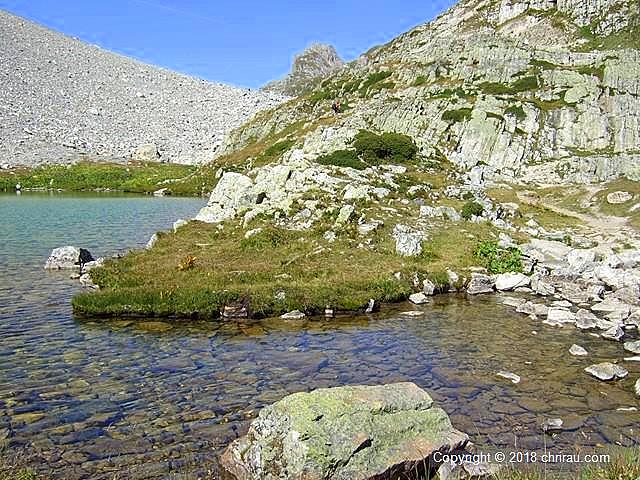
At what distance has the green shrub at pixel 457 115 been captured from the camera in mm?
64875

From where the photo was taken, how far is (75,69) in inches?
6698

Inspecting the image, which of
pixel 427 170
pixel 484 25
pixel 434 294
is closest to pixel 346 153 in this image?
pixel 427 170

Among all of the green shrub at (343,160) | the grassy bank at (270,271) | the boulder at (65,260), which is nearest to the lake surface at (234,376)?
the grassy bank at (270,271)

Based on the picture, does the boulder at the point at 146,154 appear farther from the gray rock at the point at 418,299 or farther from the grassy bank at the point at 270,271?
the gray rock at the point at 418,299

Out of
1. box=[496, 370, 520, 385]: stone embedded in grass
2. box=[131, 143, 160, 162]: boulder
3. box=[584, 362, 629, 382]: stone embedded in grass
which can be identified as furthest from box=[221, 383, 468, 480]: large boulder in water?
box=[131, 143, 160, 162]: boulder

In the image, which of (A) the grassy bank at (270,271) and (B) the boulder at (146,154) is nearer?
(A) the grassy bank at (270,271)

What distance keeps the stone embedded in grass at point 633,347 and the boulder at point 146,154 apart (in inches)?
4884

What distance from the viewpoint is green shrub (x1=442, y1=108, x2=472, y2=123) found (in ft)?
213

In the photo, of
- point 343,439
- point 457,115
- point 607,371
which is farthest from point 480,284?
point 457,115

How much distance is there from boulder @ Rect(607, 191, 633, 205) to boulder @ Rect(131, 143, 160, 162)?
355 feet

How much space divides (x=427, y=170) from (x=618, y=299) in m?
32.1

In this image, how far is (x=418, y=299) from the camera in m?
25.4

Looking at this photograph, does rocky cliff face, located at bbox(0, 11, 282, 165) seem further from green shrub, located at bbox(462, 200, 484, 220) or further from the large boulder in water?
the large boulder in water

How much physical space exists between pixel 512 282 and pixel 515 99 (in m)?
45.3
